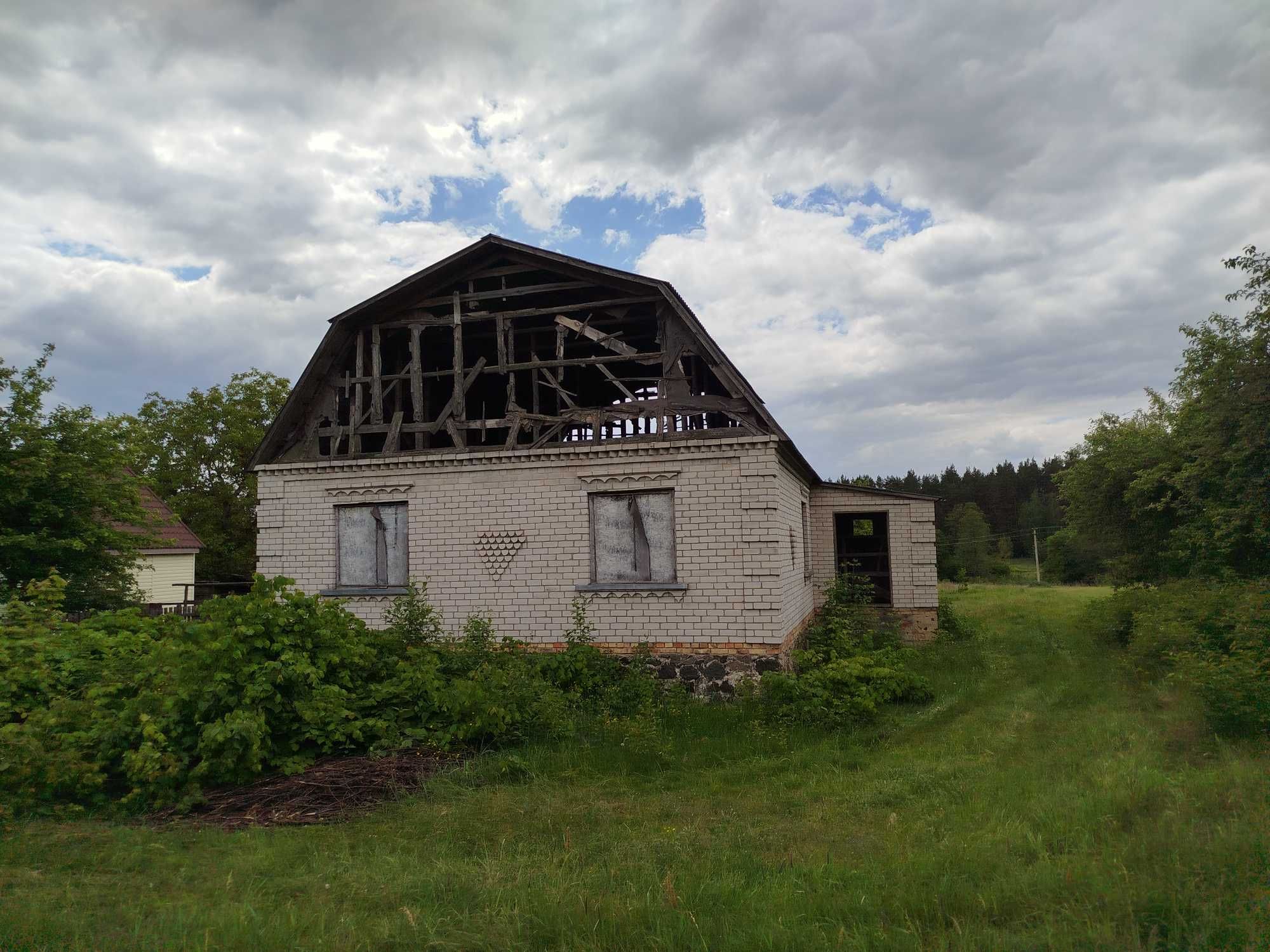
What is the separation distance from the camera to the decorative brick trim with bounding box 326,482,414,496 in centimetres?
1093

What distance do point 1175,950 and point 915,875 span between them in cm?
121

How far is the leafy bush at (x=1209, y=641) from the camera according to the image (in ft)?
20.9

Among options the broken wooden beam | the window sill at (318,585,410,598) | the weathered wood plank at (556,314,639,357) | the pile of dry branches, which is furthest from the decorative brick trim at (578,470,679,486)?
the pile of dry branches

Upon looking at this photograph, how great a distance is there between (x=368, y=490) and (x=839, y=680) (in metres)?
7.07

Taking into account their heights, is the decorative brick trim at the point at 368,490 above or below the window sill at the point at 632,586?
above

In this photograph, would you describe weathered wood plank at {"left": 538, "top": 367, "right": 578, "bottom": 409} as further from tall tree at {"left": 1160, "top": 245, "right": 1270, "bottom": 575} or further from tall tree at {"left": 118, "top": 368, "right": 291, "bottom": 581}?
tall tree at {"left": 118, "top": 368, "right": 291, "bottom": 581}

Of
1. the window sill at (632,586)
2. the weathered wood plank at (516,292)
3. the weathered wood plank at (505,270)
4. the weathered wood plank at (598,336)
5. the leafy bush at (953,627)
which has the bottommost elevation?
the leafy bush at (953,627)

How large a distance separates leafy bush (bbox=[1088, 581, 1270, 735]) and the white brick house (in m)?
4.41

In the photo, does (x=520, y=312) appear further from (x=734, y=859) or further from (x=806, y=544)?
(x=734, y=859)

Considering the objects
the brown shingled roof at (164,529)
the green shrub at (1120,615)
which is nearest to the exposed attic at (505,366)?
the green shrub at (1120,615)

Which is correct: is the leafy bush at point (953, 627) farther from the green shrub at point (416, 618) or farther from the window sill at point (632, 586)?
the green shrub at point (416, 618)

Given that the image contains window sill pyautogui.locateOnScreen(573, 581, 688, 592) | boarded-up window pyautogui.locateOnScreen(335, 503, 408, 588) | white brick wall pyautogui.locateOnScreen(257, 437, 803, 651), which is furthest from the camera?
boarded-up window pyautogui.locateOnScreen(335, 503, 408, 588)

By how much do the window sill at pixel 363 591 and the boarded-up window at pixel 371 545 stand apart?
0.07m

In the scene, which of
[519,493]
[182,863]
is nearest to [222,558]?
[519,493]
